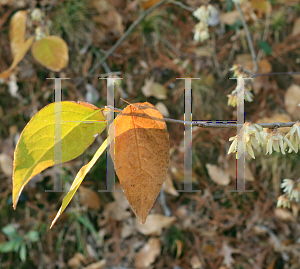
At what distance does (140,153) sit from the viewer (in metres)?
0.60

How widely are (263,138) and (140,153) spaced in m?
0.31

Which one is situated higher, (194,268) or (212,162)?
(212,162)

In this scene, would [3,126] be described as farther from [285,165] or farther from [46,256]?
[285,165]

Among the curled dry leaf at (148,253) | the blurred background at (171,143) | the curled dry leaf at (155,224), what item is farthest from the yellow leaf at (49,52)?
the curled dry leaf at (148,253)

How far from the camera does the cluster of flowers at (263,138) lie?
0.65 metres

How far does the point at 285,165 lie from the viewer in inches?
67.4

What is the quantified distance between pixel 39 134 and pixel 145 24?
140cm

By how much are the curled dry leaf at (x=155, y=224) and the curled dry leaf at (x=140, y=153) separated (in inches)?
45.3

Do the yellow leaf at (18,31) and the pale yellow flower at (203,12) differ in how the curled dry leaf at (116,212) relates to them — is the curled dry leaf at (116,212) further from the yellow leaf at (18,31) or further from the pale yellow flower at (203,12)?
the pale yellow flower at (203,12)

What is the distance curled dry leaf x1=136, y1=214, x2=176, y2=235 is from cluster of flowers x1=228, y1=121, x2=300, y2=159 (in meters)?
1.11

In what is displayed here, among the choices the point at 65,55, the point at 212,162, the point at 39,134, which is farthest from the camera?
the point at 212,162

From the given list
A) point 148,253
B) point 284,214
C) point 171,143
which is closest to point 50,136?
point 171,143

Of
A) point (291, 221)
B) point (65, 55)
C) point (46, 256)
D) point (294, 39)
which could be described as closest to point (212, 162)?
point (291, 221)

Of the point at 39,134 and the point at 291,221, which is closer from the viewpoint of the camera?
the point at 39,134
